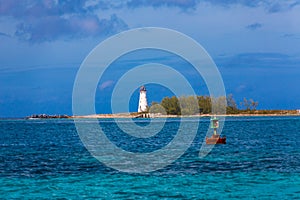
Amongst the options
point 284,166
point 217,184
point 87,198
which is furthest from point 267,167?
point 87,198

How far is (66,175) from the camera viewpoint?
37.2m

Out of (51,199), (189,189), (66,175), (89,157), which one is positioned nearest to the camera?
(51,199)

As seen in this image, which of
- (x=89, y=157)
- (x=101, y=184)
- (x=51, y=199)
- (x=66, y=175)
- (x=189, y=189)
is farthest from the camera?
(x=89, y=157)

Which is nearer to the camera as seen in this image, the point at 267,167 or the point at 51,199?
the point at 51,199

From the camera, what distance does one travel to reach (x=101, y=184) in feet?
109

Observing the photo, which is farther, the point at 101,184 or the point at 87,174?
the point at 87,174

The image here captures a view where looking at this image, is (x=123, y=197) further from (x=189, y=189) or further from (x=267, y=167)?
(x=267, y=167)

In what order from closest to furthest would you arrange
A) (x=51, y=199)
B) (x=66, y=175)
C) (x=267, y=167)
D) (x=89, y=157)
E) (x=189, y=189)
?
(x=51, y=199)
(x=189, y=189)
(x=66, y=175)
(x=267, y=167)
(x=89, y=157)

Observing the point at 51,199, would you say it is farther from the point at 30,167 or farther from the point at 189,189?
the point at 30,167

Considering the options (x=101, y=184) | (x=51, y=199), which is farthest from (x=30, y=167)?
(x=51, y=199)

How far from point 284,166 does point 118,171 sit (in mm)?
12411

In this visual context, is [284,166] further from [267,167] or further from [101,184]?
[101,184]

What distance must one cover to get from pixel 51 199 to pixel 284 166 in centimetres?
1954

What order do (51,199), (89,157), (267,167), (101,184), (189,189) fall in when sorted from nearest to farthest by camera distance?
(51,199)
(189,189)
(101,184)
(267,167)
(89,157)
